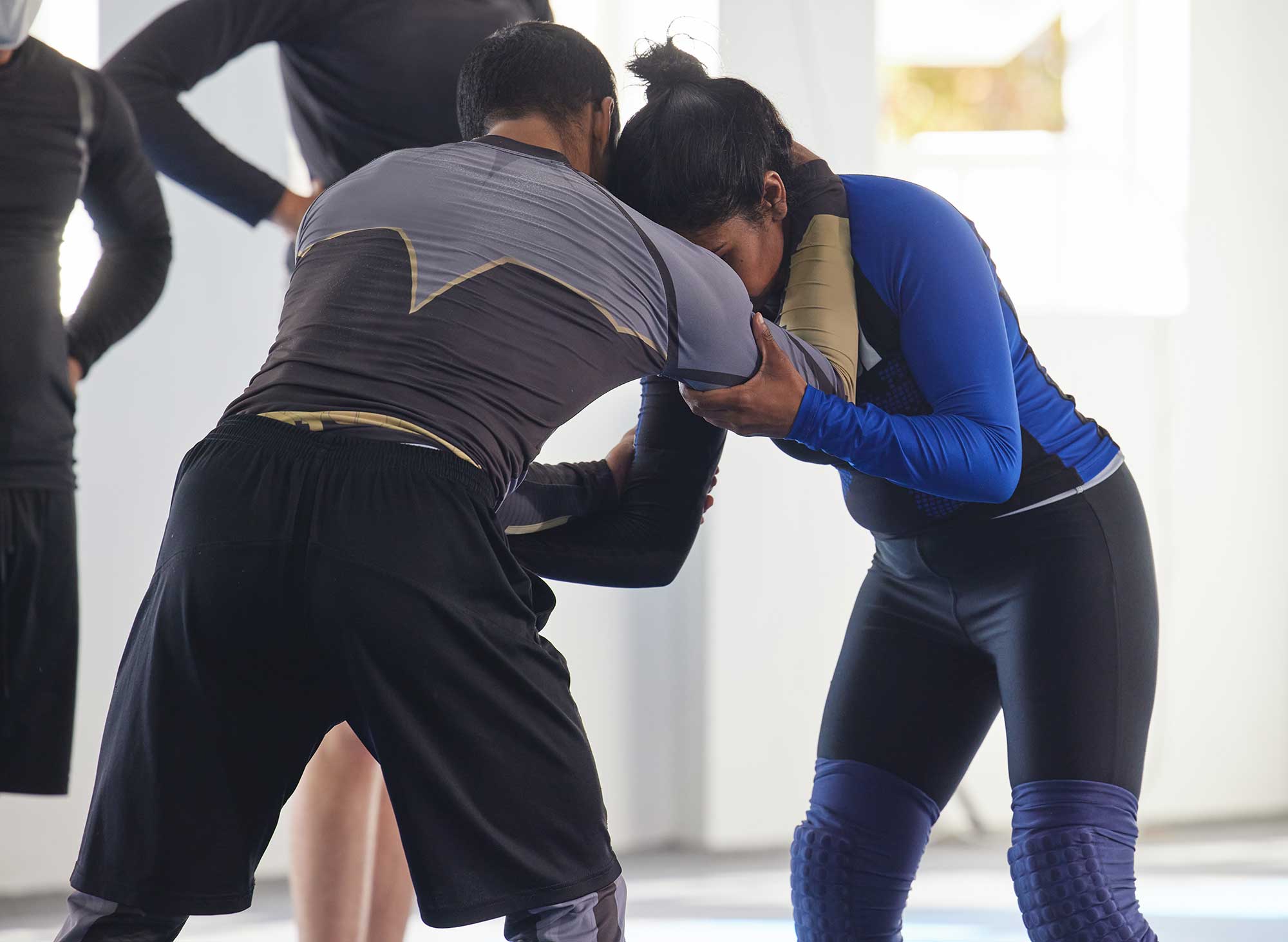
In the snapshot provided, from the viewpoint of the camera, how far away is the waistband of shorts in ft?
3.44

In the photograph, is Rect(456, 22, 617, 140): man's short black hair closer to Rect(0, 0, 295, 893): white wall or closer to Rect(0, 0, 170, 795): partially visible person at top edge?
Rect(0, 0, 170, 795): partially visible person at top edge

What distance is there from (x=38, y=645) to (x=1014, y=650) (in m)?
1.49

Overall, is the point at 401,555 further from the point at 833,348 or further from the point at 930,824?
the point at 930,824

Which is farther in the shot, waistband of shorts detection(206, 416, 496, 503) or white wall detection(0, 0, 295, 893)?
white wall detection(0, 0, 295, 893)

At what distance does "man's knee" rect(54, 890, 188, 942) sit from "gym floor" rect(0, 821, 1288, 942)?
66.6 inches

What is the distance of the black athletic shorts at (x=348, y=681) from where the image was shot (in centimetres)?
103

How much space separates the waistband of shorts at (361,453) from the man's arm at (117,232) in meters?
1.22

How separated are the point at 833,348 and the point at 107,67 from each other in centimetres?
125

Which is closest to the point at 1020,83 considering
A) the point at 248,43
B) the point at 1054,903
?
the point at 248,43

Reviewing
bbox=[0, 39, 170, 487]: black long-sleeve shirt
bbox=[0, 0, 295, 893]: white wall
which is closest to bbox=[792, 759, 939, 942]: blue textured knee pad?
bbox=[0, 39, 170, 487]: black long-sleeve shirt

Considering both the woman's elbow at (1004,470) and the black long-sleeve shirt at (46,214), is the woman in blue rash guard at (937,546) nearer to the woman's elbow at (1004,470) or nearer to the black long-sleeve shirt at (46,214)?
the woman's elbow at (1004,470)

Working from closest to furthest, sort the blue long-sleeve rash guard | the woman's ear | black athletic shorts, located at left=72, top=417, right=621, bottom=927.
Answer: black athletic shorts, located at left=72, top=417, right=621, bottom=927
the blue long-sleeve rash guard
the woman's ear

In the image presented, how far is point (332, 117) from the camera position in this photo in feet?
6.16

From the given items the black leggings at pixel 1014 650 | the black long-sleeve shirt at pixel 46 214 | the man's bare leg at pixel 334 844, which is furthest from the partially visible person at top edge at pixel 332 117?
the black leggings at pixel 1014 650
